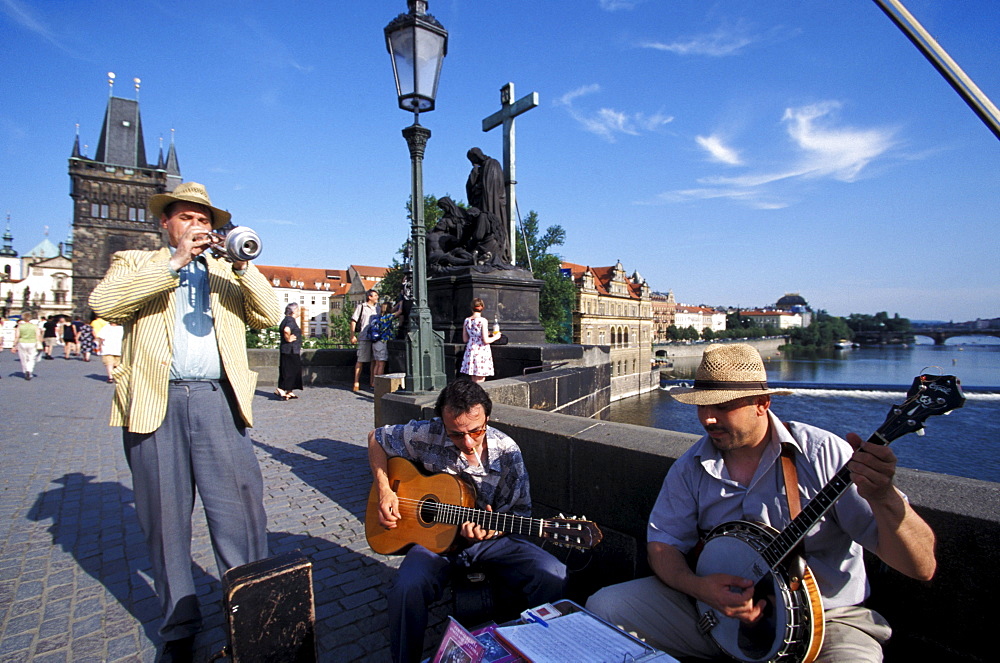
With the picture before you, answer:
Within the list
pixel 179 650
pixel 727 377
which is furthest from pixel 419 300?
pixel 727 377

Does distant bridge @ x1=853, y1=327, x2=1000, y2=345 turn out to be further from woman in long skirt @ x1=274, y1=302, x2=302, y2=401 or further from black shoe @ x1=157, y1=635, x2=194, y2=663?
black shoe @ x1=157, y1=635, x2=194, y2=663

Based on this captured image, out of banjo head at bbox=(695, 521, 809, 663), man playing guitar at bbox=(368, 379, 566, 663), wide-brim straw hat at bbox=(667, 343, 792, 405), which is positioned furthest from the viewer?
man playing guitar at bbox=(368, 379, 566, 663)

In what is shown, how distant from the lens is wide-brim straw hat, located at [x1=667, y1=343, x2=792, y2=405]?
1.85 meters

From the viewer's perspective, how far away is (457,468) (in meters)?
2.57

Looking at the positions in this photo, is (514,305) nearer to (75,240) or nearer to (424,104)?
(424,104)

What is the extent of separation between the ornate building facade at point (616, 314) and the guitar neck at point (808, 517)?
2052 inches

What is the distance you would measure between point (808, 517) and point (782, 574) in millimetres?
210

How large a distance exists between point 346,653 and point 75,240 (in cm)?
8145

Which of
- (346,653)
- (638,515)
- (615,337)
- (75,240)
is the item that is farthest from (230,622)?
(75,240)

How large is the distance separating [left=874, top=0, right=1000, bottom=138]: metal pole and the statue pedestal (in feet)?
22.4

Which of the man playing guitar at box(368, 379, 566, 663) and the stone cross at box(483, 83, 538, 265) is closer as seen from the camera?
the man playing guitar at box(368, 379, 566, 663)

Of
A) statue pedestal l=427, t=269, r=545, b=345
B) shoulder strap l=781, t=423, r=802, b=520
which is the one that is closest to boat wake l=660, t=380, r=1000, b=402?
statue pedestal l=427, t=269, r=545, b=345

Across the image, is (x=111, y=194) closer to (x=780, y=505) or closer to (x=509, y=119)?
(x=509, y=119)

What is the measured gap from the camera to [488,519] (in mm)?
2406
